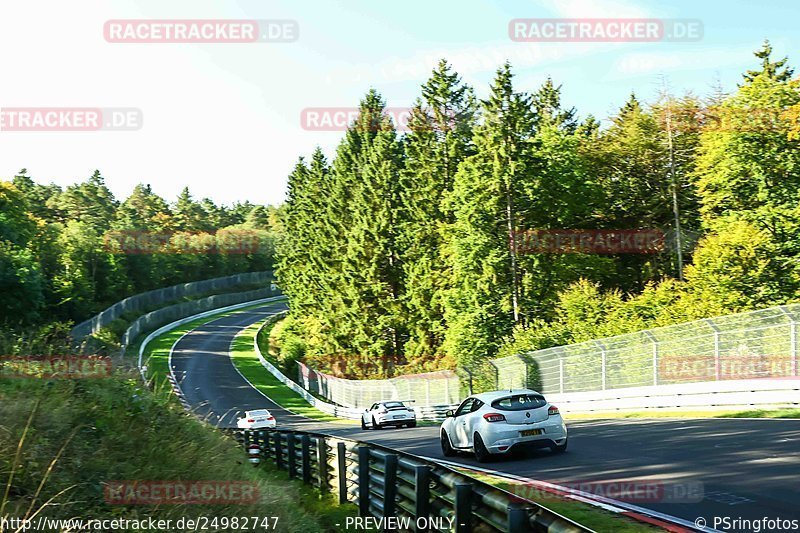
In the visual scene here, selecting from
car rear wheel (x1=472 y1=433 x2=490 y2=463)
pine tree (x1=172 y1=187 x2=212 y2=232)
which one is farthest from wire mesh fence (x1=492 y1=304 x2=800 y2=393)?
pine tree (x1=172 y1=187 x2=212 y2=232)

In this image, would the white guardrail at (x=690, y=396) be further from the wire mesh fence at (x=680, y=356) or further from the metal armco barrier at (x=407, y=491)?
the metal armco barrier at (x=407, y=491)

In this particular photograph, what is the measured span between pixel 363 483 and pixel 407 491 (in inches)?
83.5

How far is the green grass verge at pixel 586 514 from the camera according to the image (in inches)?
359

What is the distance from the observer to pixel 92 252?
9206cm

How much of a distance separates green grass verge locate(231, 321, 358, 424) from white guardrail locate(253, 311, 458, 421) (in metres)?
0.35

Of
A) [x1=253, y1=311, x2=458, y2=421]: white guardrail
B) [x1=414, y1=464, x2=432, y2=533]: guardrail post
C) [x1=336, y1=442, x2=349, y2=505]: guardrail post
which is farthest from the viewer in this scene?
[x1=253, y1=311, x2=458, y2=421]: white guardrail

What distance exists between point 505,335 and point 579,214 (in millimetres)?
11781

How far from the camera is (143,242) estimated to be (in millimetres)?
117188

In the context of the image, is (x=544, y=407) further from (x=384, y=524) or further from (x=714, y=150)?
(x=714, y=150)

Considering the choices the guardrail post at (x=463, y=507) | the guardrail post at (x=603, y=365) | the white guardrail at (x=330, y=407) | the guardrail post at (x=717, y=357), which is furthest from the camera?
the white guardrail at (x=330, y=407)

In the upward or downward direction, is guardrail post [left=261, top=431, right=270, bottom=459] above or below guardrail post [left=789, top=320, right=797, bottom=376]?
below

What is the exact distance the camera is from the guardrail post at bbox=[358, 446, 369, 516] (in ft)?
39.8

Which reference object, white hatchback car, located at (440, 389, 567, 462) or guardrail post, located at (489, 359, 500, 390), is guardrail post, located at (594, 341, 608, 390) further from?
white hatchback car, located at (440, 389, 567, 462)

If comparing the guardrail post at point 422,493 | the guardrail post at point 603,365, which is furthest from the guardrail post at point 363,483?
the guardrail post at point 603,365
